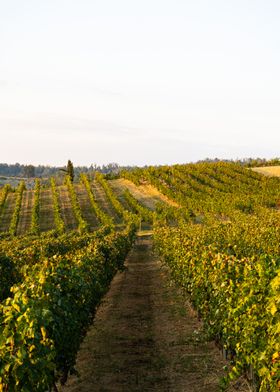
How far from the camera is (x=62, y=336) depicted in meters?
10.1

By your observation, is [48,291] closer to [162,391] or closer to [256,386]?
[162,391]

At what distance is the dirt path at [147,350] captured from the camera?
1197 cm

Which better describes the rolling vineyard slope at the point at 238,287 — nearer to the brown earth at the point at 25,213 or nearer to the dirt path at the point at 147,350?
the dirt path at the point at 147,350

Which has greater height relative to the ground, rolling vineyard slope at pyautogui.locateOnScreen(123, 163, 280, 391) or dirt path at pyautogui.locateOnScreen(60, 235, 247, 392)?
rolling vineyard slope at pyautogui.locateOnScreen(123, 163, 280, 391)

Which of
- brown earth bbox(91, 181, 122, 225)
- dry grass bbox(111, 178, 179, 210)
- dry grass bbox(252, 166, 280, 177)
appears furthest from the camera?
dry grass bbox(252, 166, 280, 177)

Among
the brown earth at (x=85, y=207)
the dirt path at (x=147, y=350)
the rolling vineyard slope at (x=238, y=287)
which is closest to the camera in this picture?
the rolling vineyard slope at (x=238, y=287)

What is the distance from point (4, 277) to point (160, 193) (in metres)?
63.3

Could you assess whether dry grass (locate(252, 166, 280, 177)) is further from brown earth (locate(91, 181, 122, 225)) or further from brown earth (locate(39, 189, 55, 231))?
brown earth (locate(39, 189, 55, 231))

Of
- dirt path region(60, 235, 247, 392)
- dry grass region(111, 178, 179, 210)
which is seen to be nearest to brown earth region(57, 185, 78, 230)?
dry grass region(111, 178, 179, 210)

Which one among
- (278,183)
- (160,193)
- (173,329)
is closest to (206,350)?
(173,329)

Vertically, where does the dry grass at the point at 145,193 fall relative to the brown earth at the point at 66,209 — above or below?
above

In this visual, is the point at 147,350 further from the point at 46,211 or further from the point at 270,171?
the point at 270,171

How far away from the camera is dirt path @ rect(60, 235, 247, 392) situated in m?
12.0

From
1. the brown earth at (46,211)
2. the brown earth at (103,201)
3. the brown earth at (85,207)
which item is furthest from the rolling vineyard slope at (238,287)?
the brown earth at (46,211)
